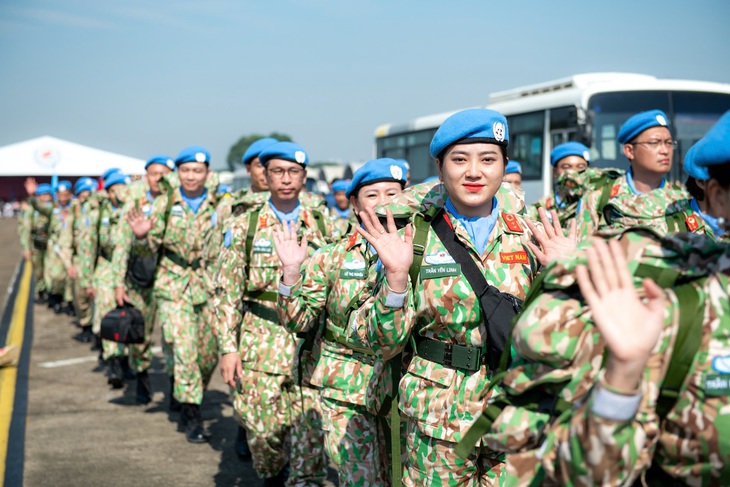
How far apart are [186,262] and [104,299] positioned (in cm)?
278

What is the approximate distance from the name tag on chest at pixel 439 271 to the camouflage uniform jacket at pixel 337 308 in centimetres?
100

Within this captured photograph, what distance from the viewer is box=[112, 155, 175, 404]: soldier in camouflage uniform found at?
28.3 ft

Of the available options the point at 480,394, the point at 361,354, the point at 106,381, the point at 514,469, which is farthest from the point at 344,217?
the point at 514,469

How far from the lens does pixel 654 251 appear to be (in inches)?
86.4

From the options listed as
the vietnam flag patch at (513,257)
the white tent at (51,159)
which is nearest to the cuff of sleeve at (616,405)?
Result: the vietnam flag patch at (513,257)

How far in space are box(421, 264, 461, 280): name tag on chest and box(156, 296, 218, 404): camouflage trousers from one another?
4.56m

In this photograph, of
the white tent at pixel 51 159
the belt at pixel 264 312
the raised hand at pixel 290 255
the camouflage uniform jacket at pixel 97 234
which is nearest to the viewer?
the raised hand at pixel 290 255

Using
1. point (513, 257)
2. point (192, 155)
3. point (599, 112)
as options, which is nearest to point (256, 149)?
point (192, 155)

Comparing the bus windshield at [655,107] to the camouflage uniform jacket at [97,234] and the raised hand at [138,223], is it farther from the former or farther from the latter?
the raised hand at [138,223]

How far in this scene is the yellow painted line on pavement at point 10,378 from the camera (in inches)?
299

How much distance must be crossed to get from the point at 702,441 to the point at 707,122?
12.4 metres

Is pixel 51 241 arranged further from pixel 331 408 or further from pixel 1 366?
pixel 331 408

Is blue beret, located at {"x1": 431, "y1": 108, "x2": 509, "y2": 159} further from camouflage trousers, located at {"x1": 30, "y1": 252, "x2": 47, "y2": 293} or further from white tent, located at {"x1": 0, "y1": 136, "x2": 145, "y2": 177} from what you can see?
white tent, located at {"x1": 0, "y1": 136, "x2": 145, "y2": 177}

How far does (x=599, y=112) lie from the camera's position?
13.6m
